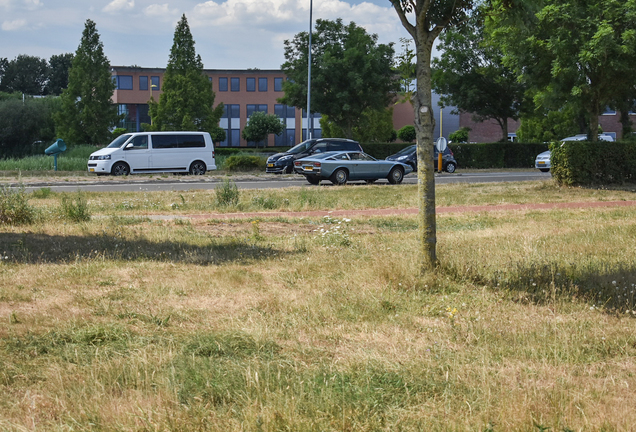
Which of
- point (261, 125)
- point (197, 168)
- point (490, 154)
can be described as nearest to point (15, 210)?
point (197, 168)

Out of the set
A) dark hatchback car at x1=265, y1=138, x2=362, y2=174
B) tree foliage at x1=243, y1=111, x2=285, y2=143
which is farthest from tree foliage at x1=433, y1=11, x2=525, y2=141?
tree foliage at x1=243, y1=111, x2=285, y2=143

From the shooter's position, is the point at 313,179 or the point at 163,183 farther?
the point at 313,179

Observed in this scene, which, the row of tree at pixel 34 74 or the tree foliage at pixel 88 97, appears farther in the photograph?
the row of tree at pixel 34 74

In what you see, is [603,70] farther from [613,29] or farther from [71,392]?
[71,392]

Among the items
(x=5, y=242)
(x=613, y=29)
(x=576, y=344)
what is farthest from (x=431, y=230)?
(x=613, y=29)

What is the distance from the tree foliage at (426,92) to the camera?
6605 mm

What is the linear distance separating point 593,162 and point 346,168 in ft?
27.0

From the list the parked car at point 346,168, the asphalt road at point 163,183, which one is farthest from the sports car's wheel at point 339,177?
the asphalt road at point 163,183

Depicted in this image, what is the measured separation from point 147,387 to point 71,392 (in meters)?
0.40

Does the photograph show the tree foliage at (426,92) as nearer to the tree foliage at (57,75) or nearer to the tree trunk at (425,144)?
the tree trunk at (425,144)

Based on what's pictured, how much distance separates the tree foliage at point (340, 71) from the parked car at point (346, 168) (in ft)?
60.7

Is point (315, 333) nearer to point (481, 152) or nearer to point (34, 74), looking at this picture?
point (481, 152)

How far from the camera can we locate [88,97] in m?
47.3

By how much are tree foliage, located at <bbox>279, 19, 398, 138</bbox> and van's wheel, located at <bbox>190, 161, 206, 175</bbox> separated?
15.2m
